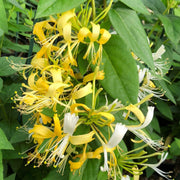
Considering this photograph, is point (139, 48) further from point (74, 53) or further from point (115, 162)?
point (115, 162)

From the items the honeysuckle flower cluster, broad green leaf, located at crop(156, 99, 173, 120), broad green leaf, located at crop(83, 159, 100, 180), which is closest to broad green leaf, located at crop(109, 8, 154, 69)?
the honeysuckle flower cluster

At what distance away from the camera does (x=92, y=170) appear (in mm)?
639

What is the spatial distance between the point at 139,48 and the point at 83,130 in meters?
0.23

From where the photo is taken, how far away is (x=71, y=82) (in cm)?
65

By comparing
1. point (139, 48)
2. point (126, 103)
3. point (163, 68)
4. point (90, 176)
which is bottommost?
point (90, 176)

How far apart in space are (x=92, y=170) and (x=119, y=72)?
0.26m

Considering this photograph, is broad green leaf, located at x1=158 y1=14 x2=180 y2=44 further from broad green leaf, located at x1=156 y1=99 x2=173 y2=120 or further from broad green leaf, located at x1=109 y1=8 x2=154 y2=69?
broad green leaf, located at x1=156 y1=99 x2=173 y2=120

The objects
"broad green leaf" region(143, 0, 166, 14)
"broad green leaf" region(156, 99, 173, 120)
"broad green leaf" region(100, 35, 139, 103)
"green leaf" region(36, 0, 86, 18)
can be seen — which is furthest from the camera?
"broad green leaf" region(156, 99, 173, 120)

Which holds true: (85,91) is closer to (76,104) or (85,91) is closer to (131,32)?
(76,104)

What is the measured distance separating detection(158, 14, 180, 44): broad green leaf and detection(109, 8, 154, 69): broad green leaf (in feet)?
0.69

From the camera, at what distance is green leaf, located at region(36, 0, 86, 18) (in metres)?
0.45

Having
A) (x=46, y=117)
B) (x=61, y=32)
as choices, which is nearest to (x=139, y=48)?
(x=61, y=32)

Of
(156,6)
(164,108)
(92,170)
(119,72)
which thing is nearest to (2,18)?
(119,72)

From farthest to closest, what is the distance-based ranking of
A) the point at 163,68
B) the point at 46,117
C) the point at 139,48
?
the point at 163,68 → the point at 46,117 → the point at 139,48
